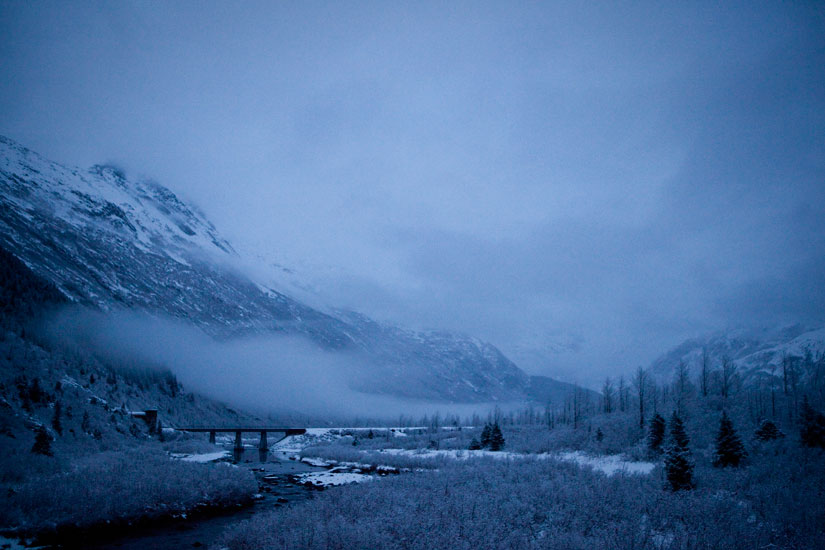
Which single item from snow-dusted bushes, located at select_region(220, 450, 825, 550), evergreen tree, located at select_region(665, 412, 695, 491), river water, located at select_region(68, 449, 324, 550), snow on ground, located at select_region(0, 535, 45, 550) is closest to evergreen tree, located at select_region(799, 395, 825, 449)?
snow-dusted bushes, located at select_region(220, 450, 825, 550)

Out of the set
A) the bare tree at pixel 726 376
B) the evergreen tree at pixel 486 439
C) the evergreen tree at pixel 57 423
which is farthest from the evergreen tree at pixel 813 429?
the evergreen tree at pixel 57 423

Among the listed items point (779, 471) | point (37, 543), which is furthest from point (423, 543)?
point (779, 471)

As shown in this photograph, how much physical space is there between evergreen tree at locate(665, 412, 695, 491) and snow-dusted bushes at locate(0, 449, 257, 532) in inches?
1158

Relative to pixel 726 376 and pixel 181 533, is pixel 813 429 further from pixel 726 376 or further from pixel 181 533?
pixel 726 376

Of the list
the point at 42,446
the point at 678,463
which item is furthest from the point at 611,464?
the point at 42,446

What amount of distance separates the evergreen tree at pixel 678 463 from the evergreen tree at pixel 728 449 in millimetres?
7892

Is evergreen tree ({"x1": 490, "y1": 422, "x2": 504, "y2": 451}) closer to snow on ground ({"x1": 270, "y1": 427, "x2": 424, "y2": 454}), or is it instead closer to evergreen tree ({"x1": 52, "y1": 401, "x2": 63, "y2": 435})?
snow on ground ({"x1": 270, "y1": 427, "x2": 424, "y2": 454})

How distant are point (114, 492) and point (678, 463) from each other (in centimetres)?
3371

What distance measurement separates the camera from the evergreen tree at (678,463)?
2267cm

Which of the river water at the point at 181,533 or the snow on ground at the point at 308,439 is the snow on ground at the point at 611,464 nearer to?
the river water at the point at 181,533

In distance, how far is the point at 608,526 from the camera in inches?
639

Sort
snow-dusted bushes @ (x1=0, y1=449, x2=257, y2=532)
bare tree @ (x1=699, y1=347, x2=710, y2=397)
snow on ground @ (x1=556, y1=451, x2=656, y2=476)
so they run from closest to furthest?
snow-dusted bushes @ (x1=0, y1=449, x2=257, y2=532) < snow on ground @ (x1=556, y1=451, x2=656, y2=476) < bare tree @ (x1=699, y1=347, x2=710, y2=397)

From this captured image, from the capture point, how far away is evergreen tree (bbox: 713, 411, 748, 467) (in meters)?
28.4

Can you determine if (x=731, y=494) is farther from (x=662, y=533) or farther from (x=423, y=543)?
(x=423, y=543)
